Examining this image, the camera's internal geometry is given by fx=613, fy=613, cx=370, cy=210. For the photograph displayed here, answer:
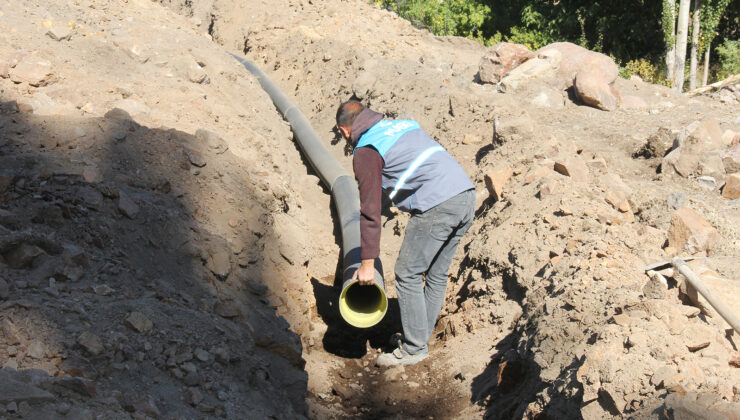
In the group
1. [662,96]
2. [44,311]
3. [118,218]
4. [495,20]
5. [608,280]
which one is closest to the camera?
[44,311]

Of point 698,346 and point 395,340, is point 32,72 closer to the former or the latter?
point 395,340

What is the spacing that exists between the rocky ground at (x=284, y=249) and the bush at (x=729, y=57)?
504 centimetres

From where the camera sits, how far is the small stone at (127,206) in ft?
12.5

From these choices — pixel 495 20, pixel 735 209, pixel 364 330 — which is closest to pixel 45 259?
pixel 364 330

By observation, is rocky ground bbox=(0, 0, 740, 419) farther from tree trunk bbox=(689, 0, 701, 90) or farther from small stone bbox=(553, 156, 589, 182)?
tree trunk bbox=(689, 0, 701, 90)

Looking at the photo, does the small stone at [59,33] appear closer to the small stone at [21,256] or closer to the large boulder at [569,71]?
the small stone at [21,256]

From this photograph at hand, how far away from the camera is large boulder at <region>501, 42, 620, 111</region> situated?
7.79 m

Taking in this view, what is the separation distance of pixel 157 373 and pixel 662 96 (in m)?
7.93

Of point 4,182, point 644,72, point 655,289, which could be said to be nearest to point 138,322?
point 4,182

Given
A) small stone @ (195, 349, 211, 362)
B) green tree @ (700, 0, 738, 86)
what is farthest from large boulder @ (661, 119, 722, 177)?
green tree @ (700, 0, 738, 86)

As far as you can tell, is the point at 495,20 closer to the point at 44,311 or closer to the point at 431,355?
the point at 431,355

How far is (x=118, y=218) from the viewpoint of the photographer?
3756 mm

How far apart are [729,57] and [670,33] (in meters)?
1.60

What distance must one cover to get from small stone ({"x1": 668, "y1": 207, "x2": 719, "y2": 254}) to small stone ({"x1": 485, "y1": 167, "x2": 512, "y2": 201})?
4.71 feet
